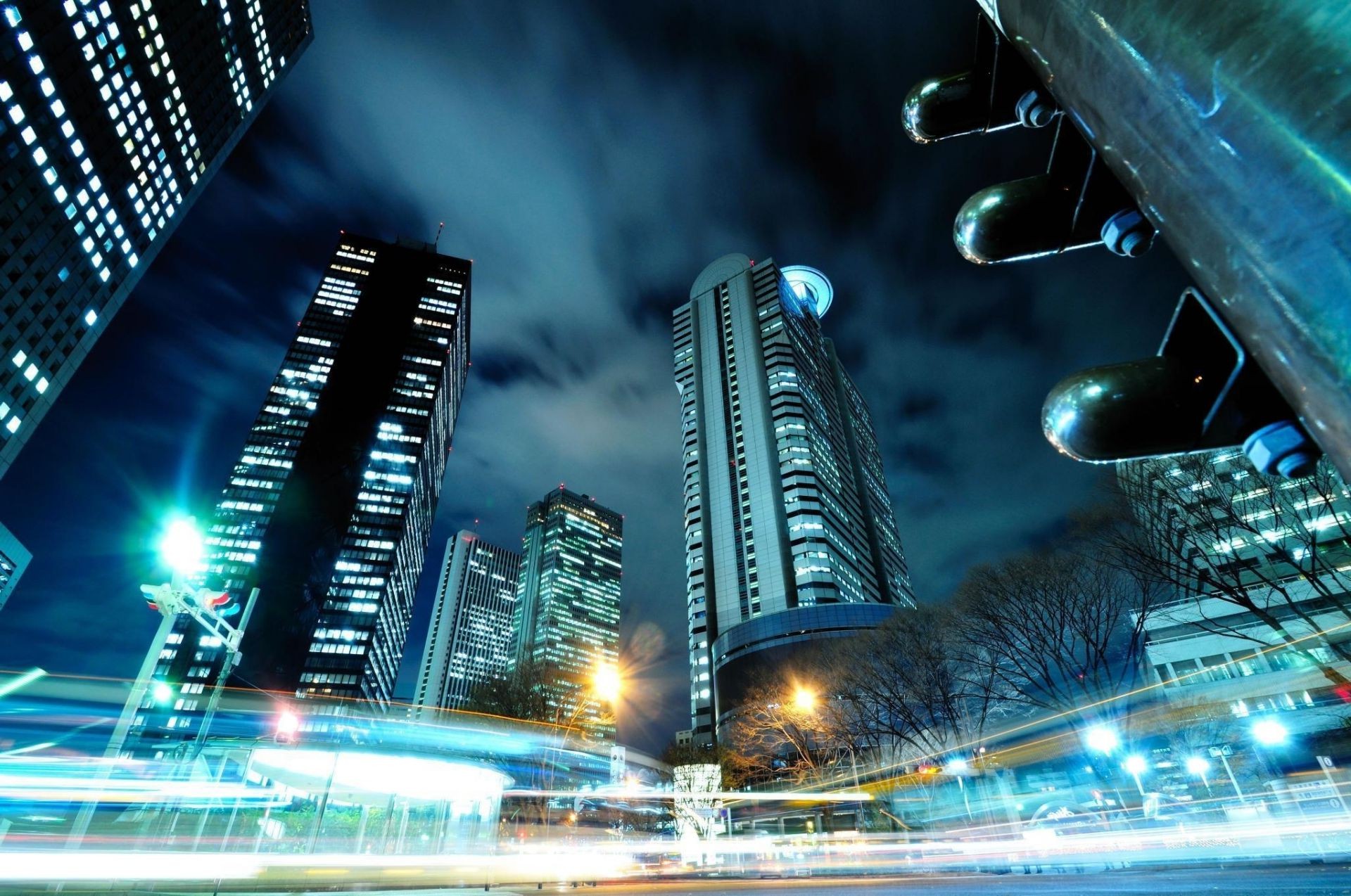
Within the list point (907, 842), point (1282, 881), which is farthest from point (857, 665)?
point (1282, 881)

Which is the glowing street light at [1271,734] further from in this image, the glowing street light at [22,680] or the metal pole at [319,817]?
the glowing street light at [22,680]

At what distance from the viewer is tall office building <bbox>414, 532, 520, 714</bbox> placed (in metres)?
175

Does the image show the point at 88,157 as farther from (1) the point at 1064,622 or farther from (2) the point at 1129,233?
(1) the point at 1064,622

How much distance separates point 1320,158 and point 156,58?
111m

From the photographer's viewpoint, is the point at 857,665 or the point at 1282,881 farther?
the point at 857,665

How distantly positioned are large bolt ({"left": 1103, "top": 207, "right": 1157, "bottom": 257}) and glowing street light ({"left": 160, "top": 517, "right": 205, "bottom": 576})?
17.5m

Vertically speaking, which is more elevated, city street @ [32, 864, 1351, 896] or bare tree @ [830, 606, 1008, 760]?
bare tree @ [830, 606, 1008, 760]

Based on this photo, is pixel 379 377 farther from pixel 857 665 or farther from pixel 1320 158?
pixel 1320 158

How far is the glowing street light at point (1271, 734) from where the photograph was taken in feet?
111

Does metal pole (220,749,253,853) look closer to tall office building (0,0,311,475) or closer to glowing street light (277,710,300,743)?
glowing street light (277,710,300,743)

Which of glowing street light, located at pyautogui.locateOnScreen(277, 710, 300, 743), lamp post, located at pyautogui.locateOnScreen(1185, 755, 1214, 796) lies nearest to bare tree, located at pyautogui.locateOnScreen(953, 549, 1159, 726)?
lamp post, located at pyautogui.locateOnScreen(1185, 755, 1214, 796)

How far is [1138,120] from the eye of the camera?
1203 mm

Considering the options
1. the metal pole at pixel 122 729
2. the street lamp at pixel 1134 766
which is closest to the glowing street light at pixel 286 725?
the metal pole at pixel 122 729

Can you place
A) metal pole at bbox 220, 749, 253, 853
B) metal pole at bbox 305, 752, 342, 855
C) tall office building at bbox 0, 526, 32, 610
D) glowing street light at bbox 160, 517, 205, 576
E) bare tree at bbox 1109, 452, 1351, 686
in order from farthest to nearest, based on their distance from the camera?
tall office building at bbox 0, 526, 32, 610 → bare tree at bbox 1109, 452, 1351, 686 → glowing street light at bbox 160, 517, 205, 576 → metal pole at bbox 305, 752, 342, 855 → metal pole at bbox 220, 749, 253, 853
